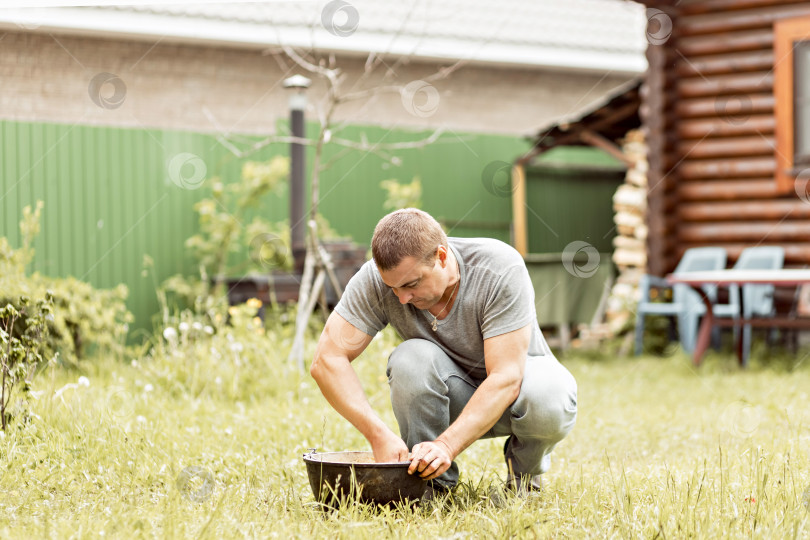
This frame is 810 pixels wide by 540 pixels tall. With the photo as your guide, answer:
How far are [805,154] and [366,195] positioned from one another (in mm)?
3846

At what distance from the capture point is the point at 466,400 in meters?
2.96

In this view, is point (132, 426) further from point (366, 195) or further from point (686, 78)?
point (686, 78)

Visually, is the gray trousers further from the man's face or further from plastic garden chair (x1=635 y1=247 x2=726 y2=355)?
plastic garden chair (x1=635 y1=247 x2=726 y2=355)

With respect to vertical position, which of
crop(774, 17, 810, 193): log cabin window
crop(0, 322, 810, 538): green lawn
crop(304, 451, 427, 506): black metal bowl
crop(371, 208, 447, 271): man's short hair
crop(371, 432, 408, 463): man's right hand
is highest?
crop(774, 17, 810, 193): log cabin window

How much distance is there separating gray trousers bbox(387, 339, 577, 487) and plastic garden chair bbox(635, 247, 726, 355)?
16.5 ft

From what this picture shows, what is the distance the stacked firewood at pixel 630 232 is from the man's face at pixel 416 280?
22.8ft

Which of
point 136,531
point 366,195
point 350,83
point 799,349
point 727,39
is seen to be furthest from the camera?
point 350,83

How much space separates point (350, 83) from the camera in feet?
33.9

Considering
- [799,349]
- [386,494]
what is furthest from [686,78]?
[386,494]

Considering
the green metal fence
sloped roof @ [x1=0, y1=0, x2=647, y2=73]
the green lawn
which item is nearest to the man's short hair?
the green lawn

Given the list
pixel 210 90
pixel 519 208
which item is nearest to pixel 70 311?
pixel 210 90

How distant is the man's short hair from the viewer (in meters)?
2.60

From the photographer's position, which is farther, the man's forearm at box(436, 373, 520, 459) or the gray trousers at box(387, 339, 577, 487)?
the gray trousers at box(387, 339, 577, 487)

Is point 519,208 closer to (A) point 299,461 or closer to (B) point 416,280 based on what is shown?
(A) point 299,461
